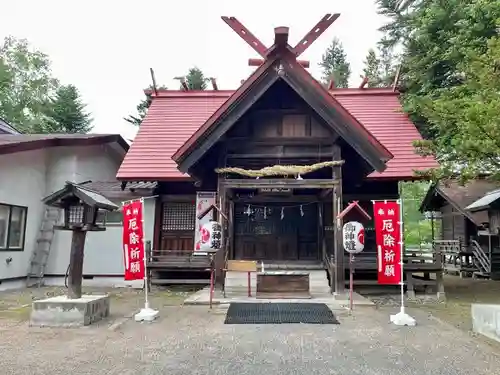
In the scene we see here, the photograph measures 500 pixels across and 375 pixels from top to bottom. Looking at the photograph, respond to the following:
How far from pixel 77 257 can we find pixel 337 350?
4935 millimetres

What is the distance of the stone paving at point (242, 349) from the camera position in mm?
4926

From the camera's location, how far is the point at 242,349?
5.74m

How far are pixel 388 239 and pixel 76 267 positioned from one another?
240 inches

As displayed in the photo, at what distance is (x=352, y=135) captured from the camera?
9.48 meters

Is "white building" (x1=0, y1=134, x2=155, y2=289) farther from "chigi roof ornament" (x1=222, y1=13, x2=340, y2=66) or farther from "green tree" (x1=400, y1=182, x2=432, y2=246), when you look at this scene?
"green tree" (x1=400, y1=182, x2=432, y2=246)

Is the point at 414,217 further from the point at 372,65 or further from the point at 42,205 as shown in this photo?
the point at 42,205

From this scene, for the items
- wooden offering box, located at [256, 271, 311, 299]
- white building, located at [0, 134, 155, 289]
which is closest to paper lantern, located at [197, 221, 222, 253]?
wooden offering box, located at [256, 271, 311, 299]

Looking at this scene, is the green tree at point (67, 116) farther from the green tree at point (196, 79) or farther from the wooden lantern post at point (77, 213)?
the wooden lantern post at point (77, 213)

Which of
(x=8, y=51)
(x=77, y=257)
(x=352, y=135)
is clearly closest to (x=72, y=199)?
(x=77, y=257)

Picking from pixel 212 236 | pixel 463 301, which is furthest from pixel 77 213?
pixel 463 301

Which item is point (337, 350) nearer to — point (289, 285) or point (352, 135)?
point (289, 285)

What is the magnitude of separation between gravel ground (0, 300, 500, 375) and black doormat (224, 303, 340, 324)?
0.34 metres

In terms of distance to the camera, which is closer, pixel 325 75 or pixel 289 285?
pixel 289 285

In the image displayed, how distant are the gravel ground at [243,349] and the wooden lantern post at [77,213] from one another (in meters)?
1.18
